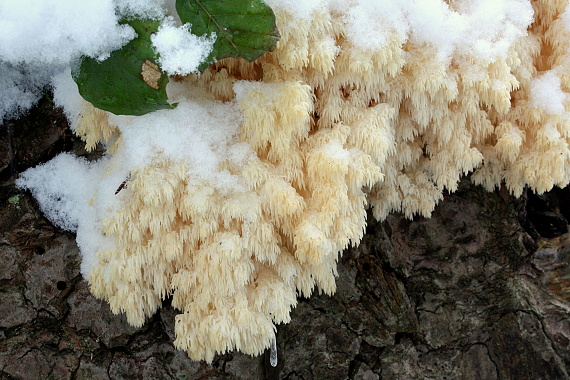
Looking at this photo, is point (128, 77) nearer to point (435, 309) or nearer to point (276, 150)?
point (276, 150)

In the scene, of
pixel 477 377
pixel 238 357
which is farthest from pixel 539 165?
pixel 238 357

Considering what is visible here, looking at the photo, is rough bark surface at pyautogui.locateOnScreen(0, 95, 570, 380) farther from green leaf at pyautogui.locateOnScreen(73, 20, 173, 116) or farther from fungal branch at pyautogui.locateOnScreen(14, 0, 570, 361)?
green leaf at pyautogui.locateOnScreen(73, 20, 173, 116)

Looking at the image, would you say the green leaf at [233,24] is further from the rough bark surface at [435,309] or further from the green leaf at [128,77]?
the rough bark surface at [435,309]

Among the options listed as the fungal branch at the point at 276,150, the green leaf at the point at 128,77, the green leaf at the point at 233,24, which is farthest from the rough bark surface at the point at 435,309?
the green leaf at the point at 233,24

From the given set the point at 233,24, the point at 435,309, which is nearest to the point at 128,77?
the point at 233,24

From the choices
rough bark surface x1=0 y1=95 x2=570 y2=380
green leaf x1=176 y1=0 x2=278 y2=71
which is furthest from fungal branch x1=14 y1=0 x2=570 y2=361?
rough bark surface x1=0 y1=95 x2=570 y2=380

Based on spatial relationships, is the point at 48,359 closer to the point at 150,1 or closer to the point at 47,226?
the point at 47,226
